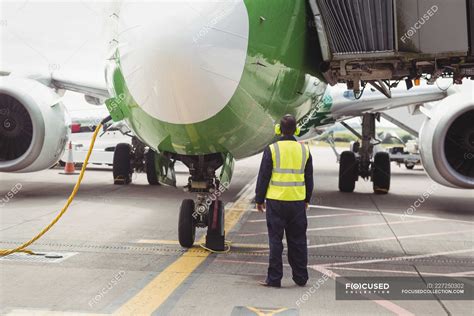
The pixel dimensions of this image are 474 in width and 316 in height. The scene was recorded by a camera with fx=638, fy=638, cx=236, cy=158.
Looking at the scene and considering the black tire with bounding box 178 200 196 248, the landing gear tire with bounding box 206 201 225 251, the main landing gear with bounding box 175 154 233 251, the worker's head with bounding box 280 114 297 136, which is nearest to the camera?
the worker's head with bounding box 280 114 297 136

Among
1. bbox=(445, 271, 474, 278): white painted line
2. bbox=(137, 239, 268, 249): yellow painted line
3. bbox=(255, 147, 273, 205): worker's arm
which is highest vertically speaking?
bbox=(255, 147, 273, 205): worker's arm

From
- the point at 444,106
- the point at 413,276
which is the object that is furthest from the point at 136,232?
the point at 444,106

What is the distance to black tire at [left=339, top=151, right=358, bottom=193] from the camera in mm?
13633

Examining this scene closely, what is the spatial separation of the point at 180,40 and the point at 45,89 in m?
6.57

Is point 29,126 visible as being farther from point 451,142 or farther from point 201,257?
point 451,142

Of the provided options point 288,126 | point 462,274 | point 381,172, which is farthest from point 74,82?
point 462,274

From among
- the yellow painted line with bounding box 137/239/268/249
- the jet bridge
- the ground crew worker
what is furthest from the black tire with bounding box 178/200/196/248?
the jet bridge

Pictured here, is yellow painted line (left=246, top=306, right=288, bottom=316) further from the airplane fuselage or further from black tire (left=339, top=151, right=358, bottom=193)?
black tire (left=339, top=151, right=358, bottom=193)

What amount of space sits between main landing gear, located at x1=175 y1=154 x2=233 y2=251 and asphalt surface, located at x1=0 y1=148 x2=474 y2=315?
19 cm

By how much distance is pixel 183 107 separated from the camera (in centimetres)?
505

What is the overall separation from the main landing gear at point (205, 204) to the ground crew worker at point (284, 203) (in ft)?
2.99

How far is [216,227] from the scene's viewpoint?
6629mm

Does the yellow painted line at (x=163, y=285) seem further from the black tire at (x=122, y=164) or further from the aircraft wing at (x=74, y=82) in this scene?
the black tire at (x=122, y=164)

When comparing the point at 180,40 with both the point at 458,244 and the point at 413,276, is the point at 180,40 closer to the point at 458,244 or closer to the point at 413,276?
the point at 413,276
